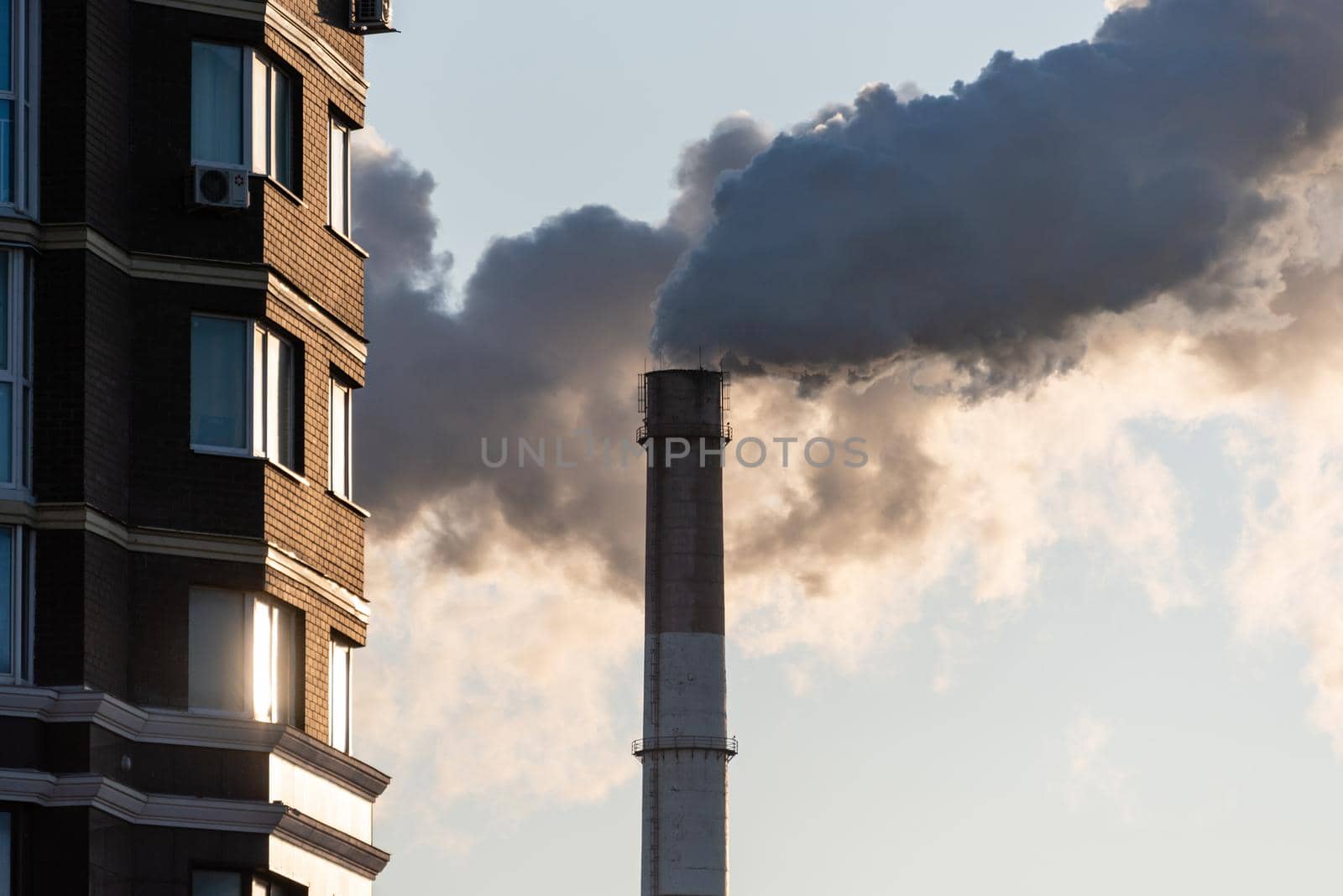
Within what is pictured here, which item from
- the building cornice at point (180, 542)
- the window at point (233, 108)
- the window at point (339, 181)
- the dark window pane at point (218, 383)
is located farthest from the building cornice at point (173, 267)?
the building cornice at point (180, 542)

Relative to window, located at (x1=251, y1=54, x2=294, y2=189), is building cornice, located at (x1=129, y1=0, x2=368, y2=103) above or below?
above

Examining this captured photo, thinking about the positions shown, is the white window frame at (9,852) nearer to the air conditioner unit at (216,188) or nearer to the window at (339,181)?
the air conditioner unit at (216,188)

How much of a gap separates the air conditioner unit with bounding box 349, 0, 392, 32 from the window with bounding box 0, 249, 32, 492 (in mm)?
7041

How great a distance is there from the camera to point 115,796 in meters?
30.8

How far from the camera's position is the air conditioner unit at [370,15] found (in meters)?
37.2

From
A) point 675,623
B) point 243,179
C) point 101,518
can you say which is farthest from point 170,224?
point 675,623

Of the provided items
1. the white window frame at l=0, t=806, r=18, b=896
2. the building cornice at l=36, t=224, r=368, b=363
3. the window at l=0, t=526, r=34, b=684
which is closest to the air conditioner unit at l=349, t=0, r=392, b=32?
the building cornice at l=36, t=224, r=368, b=363

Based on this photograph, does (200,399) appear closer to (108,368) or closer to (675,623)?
(108,368)

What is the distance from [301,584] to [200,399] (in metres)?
2.47

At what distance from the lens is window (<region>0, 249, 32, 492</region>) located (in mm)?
31328

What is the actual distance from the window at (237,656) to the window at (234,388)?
168cm

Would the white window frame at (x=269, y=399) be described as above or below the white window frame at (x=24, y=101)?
below

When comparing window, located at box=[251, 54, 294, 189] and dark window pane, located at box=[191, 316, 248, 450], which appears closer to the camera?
dark window pane, located at box=[191, 316, 248, 450]

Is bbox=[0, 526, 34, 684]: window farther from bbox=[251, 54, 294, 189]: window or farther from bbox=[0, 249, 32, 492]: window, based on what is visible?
bbox=[251, 54, 294, 189]: window
